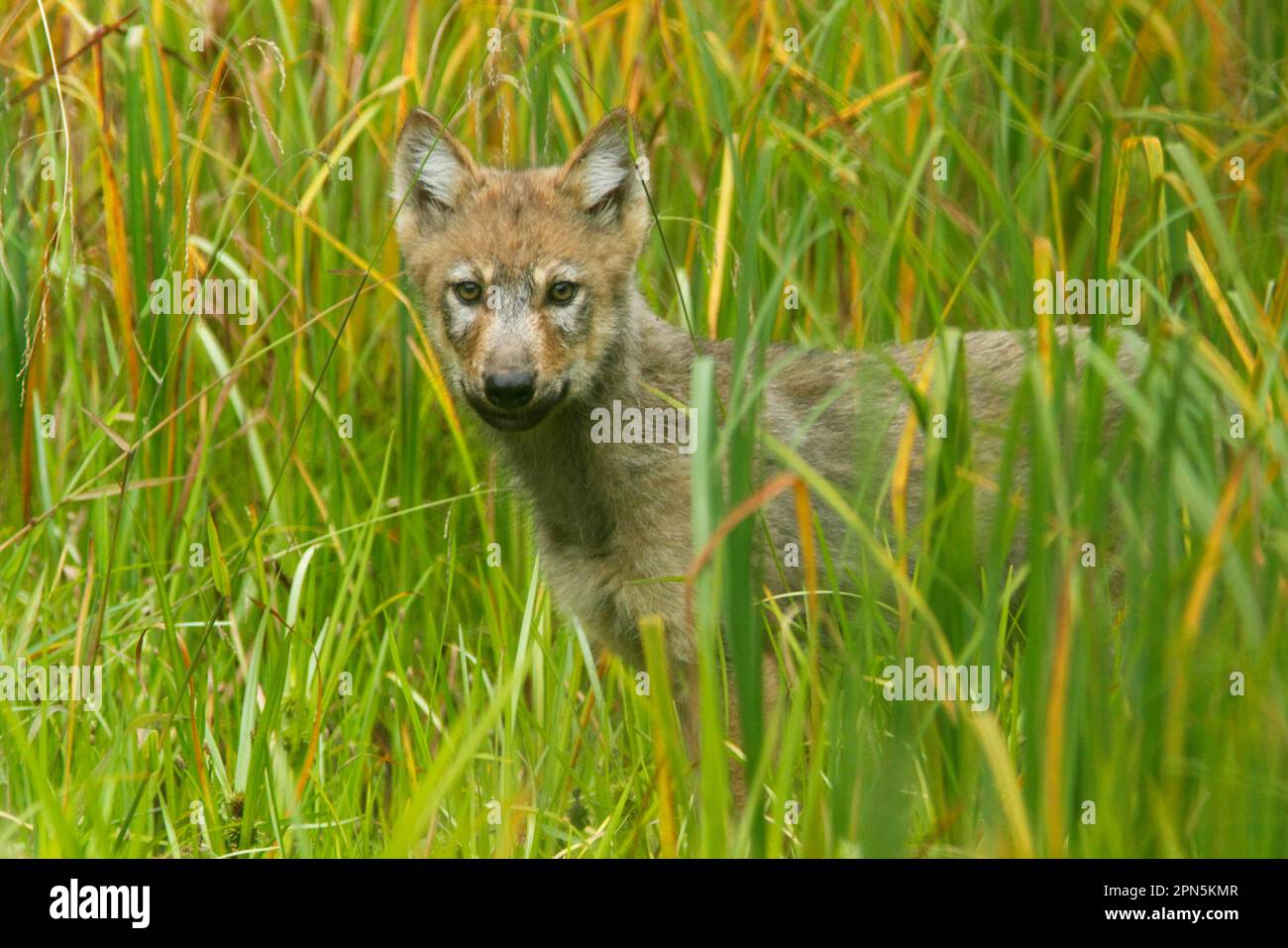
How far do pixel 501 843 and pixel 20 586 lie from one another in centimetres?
299

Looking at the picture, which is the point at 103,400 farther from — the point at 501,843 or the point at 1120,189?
the point at 1120,189

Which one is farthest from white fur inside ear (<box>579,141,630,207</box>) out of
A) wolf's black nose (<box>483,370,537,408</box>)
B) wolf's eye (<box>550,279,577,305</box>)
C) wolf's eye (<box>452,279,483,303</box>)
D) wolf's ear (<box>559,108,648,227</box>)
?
wolf's black nose (<box>483,370,537,408</box>)

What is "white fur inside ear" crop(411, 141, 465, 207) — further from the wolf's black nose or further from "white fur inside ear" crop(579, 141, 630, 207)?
the wolf's black nose

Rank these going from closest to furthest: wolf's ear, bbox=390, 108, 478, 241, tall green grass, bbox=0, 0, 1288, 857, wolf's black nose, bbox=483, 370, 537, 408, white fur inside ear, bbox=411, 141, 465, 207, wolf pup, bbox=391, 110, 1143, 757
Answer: tall green grass, bbox=0, 0, 1288, 857
wolf's black nose, bbox=483, 370, 537, 408
wolf pup, bbox=391, 110, 1143, 757
wolf's ear, bbox=390, 108, 478, 241
white fur inside ear, bbox=411, 141, 465, 207

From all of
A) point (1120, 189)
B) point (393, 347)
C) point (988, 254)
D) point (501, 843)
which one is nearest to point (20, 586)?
point (393, 347)

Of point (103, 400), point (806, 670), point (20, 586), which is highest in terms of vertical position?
point (103, 400)

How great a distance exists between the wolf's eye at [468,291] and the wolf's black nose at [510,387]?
1.53ft

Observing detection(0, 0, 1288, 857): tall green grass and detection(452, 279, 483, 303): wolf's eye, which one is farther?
detection(452, 279, 483, 303): wolf's eye

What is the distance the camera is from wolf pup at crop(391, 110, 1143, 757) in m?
4.83

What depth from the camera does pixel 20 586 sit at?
554cm

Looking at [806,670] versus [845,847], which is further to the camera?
[806,670]

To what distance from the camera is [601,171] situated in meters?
5.09

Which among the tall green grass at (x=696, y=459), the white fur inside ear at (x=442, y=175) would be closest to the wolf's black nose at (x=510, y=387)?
the tall green grass at (x=696, y=459)

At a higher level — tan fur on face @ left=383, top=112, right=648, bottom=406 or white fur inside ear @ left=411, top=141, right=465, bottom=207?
white fur inside ear @ left=411, top=141, right=465, bottom=207
